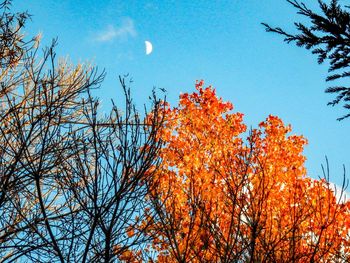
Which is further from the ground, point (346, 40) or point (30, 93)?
point (30, 93)

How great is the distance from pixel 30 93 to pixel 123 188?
4.65 m

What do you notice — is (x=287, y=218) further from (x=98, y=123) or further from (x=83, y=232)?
(x=83, y=232)

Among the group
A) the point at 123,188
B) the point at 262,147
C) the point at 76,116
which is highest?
the point at 262,147

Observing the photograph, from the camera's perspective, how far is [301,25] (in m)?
3.51

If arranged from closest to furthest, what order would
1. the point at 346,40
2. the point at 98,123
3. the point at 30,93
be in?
1. the point at 346,40
2. the point at 98,123
3. the point at 30,93

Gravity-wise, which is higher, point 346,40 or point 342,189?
point 346,40

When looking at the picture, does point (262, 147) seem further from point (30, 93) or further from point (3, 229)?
point (3, 229)

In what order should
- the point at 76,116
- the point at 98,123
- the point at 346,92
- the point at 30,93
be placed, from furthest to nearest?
the point at 76,116 < the point at 30,93 < the point at 98,123 < the point at 346,92

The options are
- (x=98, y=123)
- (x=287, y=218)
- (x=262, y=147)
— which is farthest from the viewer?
(x=262, y=147)

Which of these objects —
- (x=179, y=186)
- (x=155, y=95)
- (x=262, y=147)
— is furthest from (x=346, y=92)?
(x=262, y=147)

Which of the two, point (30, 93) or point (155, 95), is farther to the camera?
point (30, 93)

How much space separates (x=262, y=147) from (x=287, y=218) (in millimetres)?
4101

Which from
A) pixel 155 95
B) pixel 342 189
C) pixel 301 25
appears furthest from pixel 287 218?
pixel 301 25

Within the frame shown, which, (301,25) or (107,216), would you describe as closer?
(301,25)
